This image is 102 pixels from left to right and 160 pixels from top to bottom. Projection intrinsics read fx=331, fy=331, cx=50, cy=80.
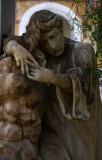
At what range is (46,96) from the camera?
1.98 metres

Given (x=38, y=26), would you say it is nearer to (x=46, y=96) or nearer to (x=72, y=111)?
(x=46, y=96)

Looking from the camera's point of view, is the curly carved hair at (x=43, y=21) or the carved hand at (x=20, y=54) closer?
the carved hand at (x=20, y=54)

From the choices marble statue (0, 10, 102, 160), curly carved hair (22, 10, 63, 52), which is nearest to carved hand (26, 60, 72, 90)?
marble statue (0, 10, 102, 160)

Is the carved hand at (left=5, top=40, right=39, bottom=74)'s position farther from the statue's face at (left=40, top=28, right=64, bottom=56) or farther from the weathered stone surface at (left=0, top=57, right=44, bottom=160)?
the statue's face at (left=40, top=28, right=64, bottom=56)

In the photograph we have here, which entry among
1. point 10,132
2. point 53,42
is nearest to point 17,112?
point 10,132

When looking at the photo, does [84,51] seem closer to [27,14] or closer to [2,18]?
[2,18]

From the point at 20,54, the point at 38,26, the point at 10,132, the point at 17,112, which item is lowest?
the point at 10,132

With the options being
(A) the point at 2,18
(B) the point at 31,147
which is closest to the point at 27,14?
(A) the point at 2,18

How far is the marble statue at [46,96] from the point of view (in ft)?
6.09

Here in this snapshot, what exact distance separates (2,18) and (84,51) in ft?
1.97

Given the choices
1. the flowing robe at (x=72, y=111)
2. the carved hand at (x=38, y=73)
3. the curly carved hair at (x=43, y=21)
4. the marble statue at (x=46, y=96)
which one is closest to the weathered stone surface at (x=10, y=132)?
the marble statue at (x=46, y=96)

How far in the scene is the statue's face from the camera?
2033mm

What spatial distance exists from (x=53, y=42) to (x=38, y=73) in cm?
33

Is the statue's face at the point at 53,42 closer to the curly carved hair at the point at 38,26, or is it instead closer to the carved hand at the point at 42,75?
the curly carved hair at the point at 38,26
